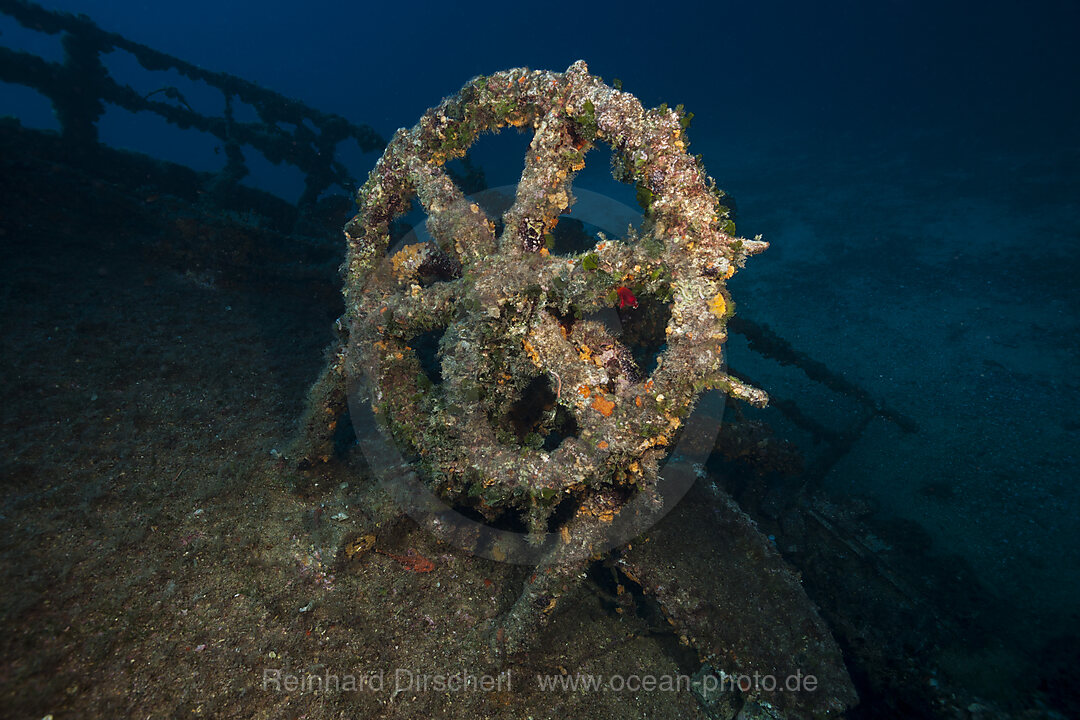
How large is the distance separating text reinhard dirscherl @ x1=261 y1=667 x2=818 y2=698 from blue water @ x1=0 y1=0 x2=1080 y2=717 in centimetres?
195

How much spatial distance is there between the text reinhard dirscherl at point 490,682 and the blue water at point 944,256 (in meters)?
1.95

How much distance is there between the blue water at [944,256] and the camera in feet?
21.5

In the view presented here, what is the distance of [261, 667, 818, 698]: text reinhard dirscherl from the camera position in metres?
3.36

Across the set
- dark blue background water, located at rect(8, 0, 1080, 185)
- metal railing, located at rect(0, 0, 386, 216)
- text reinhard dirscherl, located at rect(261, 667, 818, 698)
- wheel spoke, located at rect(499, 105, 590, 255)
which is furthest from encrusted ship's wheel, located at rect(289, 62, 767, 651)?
dark blue background water, located at rect(8, 0, 1080, 185)

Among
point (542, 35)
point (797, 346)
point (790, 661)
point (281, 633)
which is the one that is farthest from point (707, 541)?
point (542, 35)

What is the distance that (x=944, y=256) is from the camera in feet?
47.9

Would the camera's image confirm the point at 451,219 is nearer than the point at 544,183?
No

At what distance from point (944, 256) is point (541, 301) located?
57.9 feet

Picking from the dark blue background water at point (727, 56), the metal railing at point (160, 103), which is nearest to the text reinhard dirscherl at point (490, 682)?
the metal railing at point (160, 103)

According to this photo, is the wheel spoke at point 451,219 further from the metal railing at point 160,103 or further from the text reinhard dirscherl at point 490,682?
the metal railing at point 160,103

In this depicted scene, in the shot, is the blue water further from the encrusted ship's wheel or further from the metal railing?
the metal railing

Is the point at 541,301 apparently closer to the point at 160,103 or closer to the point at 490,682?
the point at 490,682

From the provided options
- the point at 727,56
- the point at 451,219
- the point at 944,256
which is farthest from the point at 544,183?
the point at 727,56

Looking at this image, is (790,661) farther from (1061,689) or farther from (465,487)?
(465,487)
